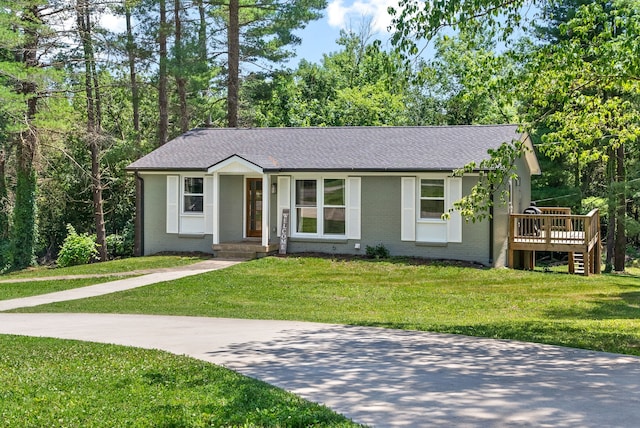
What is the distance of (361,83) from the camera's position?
4328cm

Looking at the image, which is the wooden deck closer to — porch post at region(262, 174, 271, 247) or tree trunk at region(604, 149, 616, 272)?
tree trunk at region(604, 149, 616, 272)

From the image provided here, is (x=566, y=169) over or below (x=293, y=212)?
over

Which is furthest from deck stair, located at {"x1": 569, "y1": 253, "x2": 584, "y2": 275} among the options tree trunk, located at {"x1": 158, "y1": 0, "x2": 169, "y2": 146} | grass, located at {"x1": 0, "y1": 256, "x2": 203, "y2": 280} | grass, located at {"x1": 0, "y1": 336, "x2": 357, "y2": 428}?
tree trunk, located at {"x1": 158, "y1": 0, "x2": 169, "y2": 146}

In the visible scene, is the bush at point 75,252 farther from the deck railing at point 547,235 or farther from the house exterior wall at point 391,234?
the deck railing at point 547,235

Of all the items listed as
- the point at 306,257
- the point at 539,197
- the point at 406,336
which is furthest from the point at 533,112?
the point at 539,197

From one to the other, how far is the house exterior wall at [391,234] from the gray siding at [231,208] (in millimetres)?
2641

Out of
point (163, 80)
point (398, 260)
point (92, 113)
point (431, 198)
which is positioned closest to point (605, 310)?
point (398, 260)

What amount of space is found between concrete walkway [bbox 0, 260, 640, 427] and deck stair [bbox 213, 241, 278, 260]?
9318mm

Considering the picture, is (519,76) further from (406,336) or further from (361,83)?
(361,83)

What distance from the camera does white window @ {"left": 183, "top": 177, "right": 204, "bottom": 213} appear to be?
2225 cm

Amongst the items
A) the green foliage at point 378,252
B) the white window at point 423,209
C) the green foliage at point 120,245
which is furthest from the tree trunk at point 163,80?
the white window at point 423,209

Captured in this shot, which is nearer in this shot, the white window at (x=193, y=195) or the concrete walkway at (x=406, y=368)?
the concrete walkway at (x=406, y=368)

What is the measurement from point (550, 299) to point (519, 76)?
245 inches

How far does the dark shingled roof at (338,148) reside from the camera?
2055 centimetres
